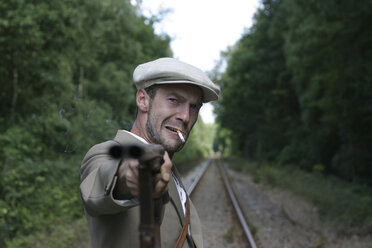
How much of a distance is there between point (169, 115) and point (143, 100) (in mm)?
178

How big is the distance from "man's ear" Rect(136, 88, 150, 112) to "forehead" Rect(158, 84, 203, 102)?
86 mm

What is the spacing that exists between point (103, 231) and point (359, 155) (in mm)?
15912

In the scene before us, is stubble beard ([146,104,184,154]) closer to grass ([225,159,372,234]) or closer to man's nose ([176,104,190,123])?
man's nose ([176,104,190,123])

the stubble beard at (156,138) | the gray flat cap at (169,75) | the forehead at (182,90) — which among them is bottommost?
the stubble beard at (156,138)

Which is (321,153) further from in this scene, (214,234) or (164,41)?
(164,41)

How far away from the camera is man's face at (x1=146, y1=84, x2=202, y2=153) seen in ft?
5.24

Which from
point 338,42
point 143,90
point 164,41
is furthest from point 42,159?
point 164,41

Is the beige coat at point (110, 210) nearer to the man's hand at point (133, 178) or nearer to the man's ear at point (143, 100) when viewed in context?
the man's hand at point (133, 178)

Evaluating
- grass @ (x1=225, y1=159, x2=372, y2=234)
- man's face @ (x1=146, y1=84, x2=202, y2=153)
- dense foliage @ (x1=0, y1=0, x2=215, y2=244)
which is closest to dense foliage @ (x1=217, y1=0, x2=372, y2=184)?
grass @ (x1=225, y1=159, x2=372, y2=234)

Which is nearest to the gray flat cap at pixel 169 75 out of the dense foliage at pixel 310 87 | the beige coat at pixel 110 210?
the beige coat at pixel 110 210

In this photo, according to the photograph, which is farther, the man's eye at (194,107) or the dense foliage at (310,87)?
the dense foliage at (310,87)

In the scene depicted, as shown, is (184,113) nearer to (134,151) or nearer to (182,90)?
(182,90)

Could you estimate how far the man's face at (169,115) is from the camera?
1.60 meters

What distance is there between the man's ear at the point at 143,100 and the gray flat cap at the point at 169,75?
0.12ft
